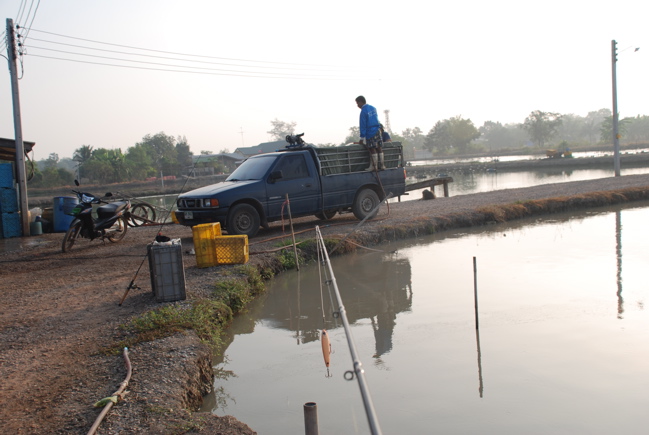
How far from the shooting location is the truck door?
12.2m

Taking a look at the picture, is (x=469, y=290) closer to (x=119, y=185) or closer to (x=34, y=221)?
(x=34, y=221)

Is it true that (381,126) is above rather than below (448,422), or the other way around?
above

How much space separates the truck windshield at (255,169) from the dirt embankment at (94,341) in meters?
1.38

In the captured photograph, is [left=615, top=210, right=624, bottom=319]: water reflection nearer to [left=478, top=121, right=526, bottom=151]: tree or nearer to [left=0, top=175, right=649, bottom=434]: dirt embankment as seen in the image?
[left=0, top=175, right=649, bottom=434]: dirt embankment

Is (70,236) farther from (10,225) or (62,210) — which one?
(62,210)

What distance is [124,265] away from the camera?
1007 cm

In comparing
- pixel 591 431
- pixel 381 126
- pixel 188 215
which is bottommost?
pixel 591 431

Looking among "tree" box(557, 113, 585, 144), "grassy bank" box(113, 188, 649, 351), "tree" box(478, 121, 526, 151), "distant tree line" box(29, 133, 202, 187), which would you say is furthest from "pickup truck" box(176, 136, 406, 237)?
"tree" box(478, 121, 526, 151)

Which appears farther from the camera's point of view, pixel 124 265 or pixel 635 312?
pixel 124 265

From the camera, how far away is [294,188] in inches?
491

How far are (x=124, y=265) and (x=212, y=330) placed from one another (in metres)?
4.25

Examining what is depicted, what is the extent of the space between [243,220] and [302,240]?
1.40 meters

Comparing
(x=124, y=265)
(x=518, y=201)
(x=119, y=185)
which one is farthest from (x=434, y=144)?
(x=124, y=265)

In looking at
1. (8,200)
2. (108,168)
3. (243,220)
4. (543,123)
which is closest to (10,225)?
(8,200)
